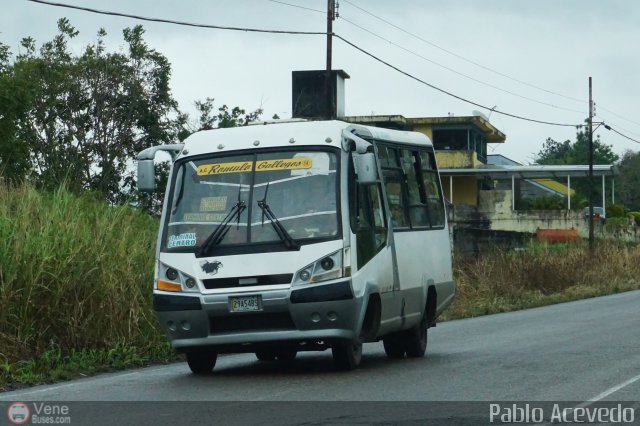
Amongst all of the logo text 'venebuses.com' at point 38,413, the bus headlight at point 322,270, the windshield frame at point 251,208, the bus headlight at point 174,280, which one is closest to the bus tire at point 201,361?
the bus headlight at point 174,280

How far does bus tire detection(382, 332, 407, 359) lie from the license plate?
126 inches

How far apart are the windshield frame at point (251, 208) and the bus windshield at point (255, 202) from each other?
13 mm

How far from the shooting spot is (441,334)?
20.6 m

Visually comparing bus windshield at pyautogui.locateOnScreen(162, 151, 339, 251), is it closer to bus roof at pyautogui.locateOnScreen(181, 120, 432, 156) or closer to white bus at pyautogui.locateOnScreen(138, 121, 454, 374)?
white bus at pyautogui.locateOnScreen(138, 121, 454, 374)

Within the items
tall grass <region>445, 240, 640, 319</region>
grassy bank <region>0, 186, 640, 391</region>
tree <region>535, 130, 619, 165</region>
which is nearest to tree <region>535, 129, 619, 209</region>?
tree <region>535, 130, 619, 165</region>

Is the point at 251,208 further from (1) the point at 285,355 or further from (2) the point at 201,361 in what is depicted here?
(1) the point at 285,355

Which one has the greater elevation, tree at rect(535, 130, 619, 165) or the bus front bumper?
tree at rect(535, 130, 619, 165)

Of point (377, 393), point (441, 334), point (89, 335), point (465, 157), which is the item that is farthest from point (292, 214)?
point (465, 157)

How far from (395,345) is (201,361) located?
2.88 meters

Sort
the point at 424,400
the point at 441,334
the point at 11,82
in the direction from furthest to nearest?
the point at 11,82
the point at 441,334
the point at 424,400

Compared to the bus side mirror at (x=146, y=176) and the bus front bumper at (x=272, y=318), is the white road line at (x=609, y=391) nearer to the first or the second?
the bus front bumper at (x=272, y=318)

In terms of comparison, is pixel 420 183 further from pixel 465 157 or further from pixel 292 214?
pixel 465 157

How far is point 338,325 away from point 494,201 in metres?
53.1

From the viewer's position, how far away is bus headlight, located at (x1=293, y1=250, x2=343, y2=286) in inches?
503
